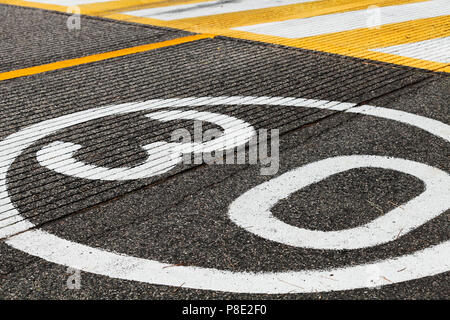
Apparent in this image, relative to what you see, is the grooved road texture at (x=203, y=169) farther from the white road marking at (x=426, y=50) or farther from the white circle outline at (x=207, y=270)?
the white road marking at (x=426, y=50)

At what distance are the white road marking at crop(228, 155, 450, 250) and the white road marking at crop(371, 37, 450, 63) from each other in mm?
2572

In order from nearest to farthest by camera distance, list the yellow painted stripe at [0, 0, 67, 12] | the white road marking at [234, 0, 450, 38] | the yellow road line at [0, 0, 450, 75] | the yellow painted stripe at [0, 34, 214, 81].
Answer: the yellow painted stripe at [0, 34, 214, 81] < the yellow road line at [0, 0, 450, 75] < the white road marking at [234, 0, 450, 38] < the yellow painted stripe at [0, 0, 67, 12]

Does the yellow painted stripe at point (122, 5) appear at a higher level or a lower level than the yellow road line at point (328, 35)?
higher

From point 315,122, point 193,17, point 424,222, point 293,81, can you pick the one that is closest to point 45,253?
point 424,222

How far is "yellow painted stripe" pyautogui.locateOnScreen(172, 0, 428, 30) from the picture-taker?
7559 millimetres

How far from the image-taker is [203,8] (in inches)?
341

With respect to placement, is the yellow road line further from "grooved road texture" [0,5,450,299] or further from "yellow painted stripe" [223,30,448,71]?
"grooved road texture" [0,5,450,299]

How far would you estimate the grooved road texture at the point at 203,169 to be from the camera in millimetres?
2605

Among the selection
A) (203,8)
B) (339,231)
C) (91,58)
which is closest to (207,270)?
(339,231)

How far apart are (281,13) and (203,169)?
16.5 ft

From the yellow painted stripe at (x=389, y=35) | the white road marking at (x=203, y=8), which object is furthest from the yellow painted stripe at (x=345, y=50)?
the white road marking at (x=203, y=8)

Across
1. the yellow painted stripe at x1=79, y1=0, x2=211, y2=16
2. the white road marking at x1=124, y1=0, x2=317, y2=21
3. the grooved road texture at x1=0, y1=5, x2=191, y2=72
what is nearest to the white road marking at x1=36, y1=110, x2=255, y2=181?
the grooved road texture at x1=0, y1=5, x2=191, y2=72

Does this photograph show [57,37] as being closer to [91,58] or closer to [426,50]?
[91,58]

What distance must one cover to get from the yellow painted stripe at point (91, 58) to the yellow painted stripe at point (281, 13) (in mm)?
766
